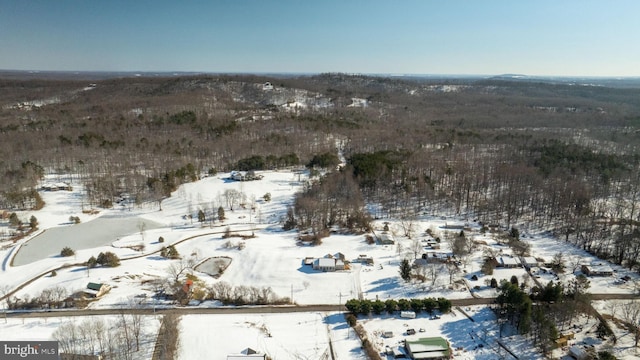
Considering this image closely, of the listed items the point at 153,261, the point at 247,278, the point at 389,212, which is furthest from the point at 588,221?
the point at 153,261

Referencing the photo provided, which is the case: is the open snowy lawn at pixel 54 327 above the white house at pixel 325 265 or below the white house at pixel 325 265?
below

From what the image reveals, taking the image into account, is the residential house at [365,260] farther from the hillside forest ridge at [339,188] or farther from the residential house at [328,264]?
the residential house at [328,264]

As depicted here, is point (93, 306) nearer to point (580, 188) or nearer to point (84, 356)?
point (84, 356)

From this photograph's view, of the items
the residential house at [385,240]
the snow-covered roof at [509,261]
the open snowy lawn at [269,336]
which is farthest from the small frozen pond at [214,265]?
the snow-covered roof at [509,261]

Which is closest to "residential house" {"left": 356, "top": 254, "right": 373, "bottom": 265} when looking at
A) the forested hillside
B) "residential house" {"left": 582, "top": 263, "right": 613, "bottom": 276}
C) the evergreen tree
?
the evergreen tree

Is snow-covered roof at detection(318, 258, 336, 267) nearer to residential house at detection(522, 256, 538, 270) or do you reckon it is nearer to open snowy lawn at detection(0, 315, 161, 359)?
open snowy lawn at detection(0, 315, 161, 359)

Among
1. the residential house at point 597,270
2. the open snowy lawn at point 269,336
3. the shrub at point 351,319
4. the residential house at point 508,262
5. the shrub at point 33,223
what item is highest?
the shrub at point 33,223

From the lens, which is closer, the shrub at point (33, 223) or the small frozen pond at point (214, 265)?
the small frozen pond at point (214, 265)
